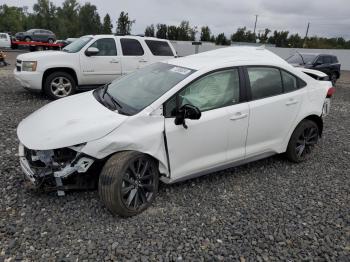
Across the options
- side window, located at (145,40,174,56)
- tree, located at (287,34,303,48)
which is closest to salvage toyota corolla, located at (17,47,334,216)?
side window, located at (145,40,174,56)

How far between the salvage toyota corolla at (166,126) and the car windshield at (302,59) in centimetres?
991

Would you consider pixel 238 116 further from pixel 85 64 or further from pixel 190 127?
pixel 85 64

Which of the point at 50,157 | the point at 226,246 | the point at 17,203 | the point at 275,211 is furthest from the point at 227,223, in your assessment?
the point at 17,203

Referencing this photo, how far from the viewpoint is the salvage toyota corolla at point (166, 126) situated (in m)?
3.05

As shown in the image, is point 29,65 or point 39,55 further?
point 39,55

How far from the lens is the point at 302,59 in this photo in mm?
13875

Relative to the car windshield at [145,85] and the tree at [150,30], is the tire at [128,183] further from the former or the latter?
the tree at [150,30]

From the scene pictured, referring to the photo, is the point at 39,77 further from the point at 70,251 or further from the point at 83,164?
the point at 70,251

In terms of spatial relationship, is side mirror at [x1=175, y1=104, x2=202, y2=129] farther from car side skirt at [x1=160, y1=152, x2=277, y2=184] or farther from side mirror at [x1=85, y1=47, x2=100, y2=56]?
side mirror at [x1=85, y1=47, x2=100, y2=56]

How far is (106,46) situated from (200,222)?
6752 mm

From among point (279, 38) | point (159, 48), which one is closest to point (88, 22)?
point (279, 38)

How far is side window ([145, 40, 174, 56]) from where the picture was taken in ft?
30.6

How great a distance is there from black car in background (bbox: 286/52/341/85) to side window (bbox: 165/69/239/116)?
35.0ft

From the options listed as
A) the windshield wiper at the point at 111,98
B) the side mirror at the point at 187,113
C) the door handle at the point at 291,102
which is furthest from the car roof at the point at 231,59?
the windshield wiper at the point at 111,98
